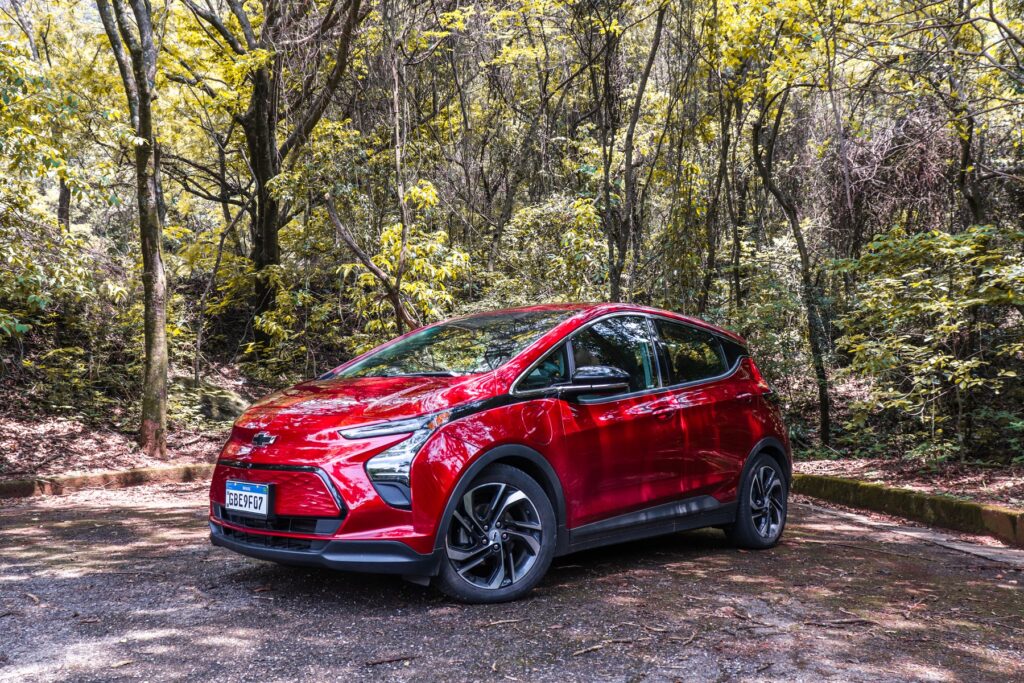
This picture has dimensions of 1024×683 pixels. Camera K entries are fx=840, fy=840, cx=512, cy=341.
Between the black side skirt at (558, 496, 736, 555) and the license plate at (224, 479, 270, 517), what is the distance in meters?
1.58

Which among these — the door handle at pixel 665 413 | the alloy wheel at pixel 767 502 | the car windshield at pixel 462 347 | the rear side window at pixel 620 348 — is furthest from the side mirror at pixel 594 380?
the alloy wheel at pixel 767 502

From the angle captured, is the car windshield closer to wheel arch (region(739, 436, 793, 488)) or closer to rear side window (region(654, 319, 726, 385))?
rear side window (region(654, 319, 726, 385))

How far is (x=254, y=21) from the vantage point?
17219mm

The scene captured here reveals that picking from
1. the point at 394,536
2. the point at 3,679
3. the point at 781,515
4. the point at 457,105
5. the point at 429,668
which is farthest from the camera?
the point at 457,105

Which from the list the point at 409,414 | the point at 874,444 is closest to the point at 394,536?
the point at 409,414

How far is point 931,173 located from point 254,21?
43.0 ft

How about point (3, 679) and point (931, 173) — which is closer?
point (3, 679)

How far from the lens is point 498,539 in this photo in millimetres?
4266

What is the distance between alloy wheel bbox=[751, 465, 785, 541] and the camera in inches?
237

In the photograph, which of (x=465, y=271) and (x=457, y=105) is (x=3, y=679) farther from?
(x=457, y=105)

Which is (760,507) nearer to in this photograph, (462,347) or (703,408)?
(703,408)

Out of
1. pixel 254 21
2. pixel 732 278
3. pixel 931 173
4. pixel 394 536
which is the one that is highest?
pixel 254 21

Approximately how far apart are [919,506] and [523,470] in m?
5.13

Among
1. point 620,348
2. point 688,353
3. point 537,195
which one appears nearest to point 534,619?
point 620,348
